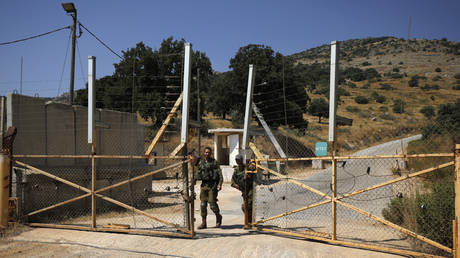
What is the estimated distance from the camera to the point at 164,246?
6703mm

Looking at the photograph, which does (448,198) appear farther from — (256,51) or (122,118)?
(256,51)

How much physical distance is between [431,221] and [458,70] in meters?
45.3

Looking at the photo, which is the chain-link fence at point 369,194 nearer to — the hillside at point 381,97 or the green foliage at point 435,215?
the green foliage at point 435,215

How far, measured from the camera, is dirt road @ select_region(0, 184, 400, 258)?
6176 mm

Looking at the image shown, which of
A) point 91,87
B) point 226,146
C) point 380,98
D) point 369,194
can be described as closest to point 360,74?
point 380,98

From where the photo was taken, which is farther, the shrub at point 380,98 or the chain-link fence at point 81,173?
the shrub at point 380,98

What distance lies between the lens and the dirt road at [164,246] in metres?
6.18

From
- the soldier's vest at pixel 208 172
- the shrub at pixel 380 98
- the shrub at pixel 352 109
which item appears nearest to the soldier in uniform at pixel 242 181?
the soldier's vest at pixel 208 172

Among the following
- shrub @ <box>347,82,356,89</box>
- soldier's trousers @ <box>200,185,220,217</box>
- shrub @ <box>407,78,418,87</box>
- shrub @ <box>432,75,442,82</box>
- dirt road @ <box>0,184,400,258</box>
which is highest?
shrub @ <box>432,75,442,82</box>

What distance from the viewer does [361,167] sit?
17750 millimetres

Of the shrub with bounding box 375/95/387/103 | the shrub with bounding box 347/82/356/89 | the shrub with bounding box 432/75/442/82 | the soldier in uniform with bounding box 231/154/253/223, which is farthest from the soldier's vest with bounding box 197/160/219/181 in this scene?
the shrub with bounding box 432/75/442/82

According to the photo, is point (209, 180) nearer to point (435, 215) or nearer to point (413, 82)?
point (435, 215)

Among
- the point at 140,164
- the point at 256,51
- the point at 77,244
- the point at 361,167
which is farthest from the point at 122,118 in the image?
the point at 256,51

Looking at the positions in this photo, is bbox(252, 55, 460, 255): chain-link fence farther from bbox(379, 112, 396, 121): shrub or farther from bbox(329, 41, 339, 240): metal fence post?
bbox(379, 112, 396, 121): shrub
